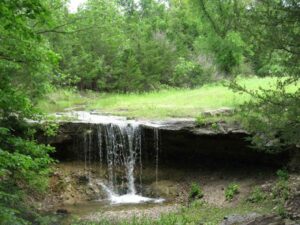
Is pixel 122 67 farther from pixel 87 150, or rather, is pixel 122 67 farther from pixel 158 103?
pixel 87 150

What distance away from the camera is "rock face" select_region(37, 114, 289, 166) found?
1405 cm

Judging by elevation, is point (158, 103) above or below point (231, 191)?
above

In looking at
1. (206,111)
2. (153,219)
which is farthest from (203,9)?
(153,219)

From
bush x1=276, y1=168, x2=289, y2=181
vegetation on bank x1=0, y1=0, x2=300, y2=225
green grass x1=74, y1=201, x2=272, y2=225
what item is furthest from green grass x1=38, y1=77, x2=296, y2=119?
green grass x1=74, y1=201, x2=272, y2=225

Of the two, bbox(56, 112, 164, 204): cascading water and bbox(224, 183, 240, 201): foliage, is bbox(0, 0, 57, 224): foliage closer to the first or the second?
bbox(56, 112, 164, 204): cascading water

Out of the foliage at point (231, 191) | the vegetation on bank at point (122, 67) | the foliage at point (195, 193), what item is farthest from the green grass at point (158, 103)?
the foliage at point (231, 191)

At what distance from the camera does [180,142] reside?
49.5ft

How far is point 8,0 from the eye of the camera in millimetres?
5695

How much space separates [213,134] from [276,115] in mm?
4825

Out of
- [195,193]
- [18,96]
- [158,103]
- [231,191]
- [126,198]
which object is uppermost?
[18,96]

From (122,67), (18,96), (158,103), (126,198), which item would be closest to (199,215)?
(126,198)

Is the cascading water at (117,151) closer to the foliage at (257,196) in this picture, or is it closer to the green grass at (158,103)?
the green grass at (158,103)

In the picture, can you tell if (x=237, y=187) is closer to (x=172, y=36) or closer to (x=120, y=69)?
(x=120, y=69)

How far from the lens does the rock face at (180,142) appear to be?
14.1 meters
